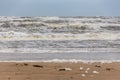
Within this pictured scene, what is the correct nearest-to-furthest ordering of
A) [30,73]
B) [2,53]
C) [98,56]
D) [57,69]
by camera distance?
[30,73]
[57,69]
[98,56]
[2,53]

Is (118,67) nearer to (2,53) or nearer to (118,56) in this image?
(118,56)

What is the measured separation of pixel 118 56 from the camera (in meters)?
17.4

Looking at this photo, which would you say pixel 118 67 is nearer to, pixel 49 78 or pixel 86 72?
pixel 86 72

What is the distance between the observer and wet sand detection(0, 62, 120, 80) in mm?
10516

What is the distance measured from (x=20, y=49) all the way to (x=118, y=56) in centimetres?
529

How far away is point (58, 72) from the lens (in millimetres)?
11375

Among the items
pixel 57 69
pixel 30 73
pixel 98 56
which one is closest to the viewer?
pixel 30 73

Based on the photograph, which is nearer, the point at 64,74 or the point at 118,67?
the point at 64,74

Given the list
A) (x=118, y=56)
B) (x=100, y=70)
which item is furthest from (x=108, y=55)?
(x=100, y=70)

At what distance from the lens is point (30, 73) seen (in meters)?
11.2

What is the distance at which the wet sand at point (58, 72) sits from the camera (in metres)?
10.5

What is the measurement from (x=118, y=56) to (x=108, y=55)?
0.44m

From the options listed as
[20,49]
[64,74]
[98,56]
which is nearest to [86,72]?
[64,74]

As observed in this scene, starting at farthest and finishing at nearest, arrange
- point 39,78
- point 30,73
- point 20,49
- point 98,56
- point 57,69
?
point 20,49
point 98,56
point 57,69
point 30,73
point 39,78
